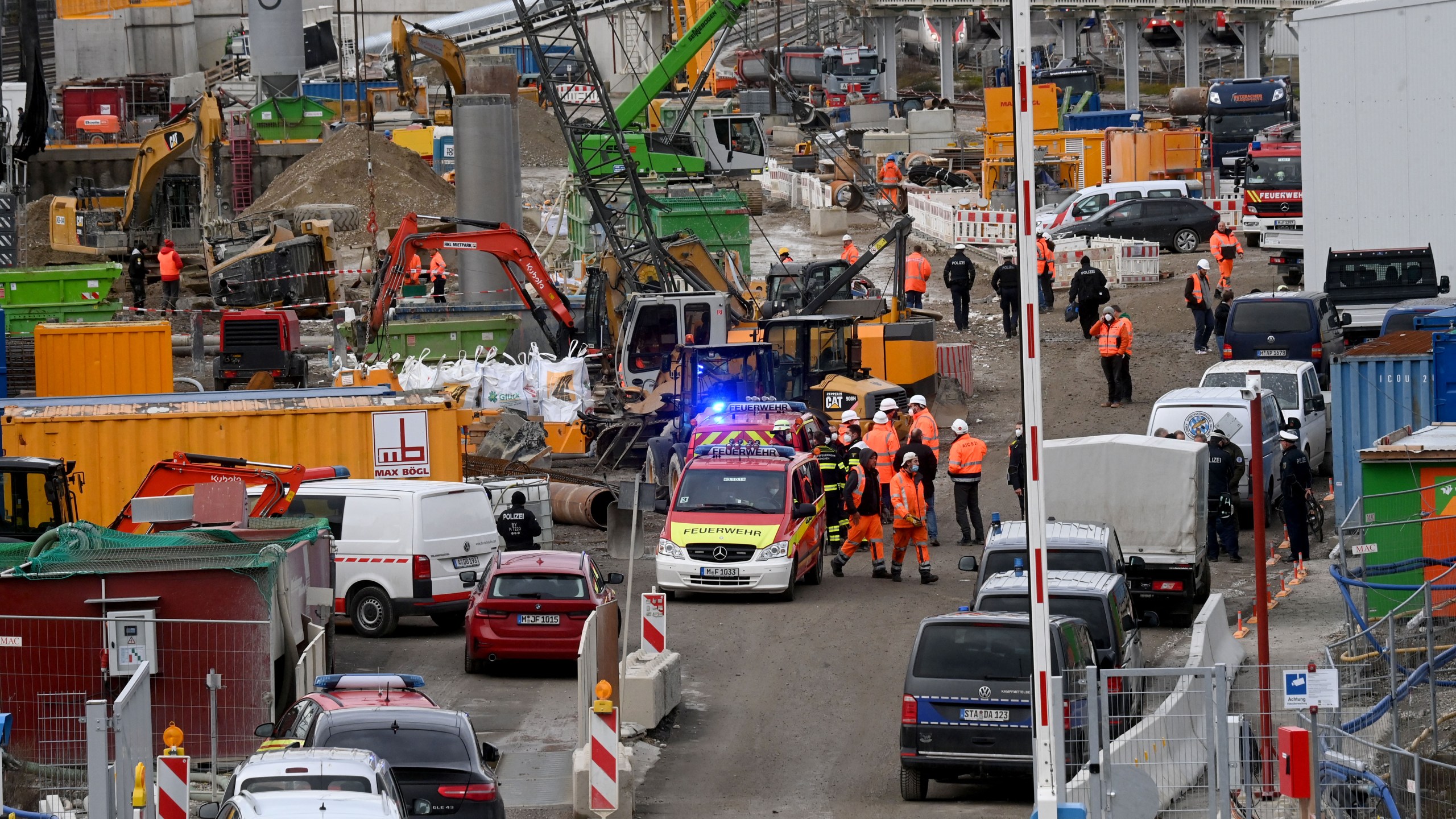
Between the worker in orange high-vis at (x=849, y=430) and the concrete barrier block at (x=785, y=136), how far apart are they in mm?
46892

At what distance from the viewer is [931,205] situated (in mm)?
50000

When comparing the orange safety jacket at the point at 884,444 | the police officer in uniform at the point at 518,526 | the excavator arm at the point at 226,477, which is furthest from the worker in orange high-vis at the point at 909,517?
the excavator arm at the point at 226,477

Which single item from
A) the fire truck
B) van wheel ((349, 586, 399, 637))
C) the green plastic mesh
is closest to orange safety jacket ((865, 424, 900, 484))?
van wheel ((349, 586, 399, 637))

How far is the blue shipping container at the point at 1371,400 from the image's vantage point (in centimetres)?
2216

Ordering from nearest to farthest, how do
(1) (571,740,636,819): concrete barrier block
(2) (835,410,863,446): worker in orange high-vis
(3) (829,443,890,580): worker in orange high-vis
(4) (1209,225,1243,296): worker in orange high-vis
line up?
(1) (571,740,636,819): concrete barrier block, (3) (829,443,890,580): worker in orange high-vis, (2) (835,410,863,446): worker in orange high-vis, (4) (1209,225,1243,296): worker in orange high-vis

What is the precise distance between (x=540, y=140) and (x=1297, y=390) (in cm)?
4745

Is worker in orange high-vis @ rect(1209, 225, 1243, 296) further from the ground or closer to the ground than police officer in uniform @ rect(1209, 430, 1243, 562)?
further from the ground

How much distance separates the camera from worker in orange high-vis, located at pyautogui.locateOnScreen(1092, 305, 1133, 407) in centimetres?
3012

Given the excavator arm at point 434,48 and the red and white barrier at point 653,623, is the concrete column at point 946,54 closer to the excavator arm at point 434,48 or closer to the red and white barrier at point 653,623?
the excavator arm at point 434,48

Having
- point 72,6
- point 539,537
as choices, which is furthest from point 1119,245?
point 72,6

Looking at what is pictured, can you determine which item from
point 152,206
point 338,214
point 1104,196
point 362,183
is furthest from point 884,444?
point 152,206

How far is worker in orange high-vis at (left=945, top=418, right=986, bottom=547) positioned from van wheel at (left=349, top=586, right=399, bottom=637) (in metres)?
7.31

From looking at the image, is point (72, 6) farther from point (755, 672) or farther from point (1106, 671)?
point (1106, 671)

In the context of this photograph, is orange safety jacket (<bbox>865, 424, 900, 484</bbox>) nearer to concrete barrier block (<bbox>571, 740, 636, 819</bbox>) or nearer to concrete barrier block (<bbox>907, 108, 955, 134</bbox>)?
concrete barrier block (<bbox>571, 740, 636, 819</bbox>)
